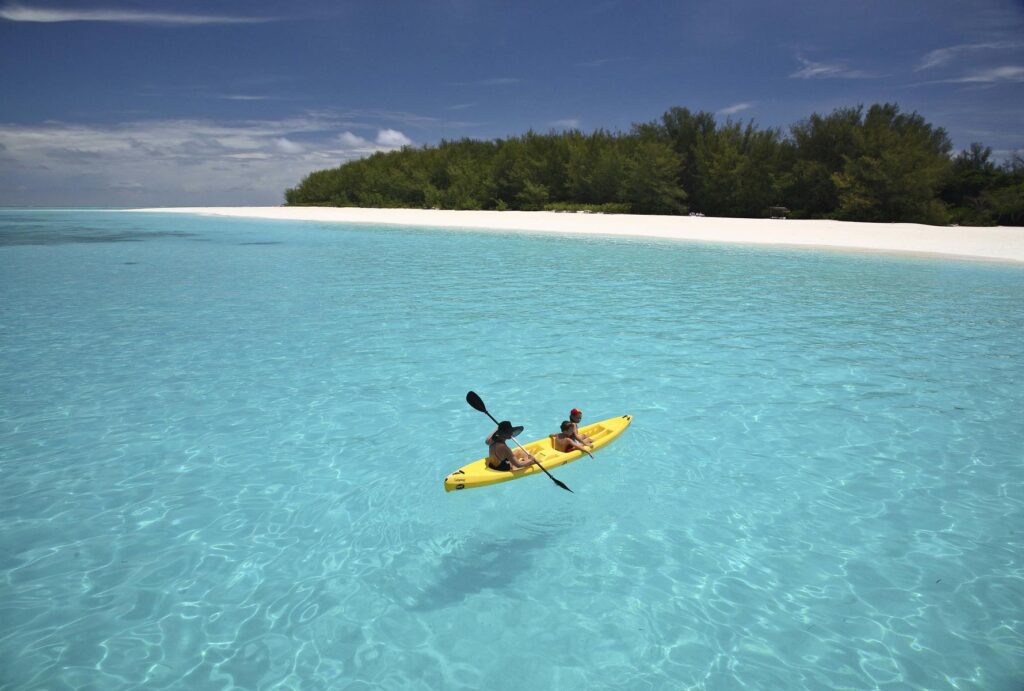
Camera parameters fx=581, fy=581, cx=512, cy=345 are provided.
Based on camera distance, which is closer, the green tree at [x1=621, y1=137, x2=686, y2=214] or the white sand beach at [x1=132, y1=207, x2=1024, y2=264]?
the white sand beach at [x1=132, y1=207, x2=1024, y2=264]

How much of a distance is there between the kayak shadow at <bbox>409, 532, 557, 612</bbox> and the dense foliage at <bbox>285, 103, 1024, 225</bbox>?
42.7 meters

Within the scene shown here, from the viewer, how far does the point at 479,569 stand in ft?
17.6

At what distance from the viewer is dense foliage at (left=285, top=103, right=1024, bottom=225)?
3831 centimetres

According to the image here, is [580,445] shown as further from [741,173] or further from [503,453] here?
[741,173]

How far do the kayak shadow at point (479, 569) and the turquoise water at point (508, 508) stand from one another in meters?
0.03

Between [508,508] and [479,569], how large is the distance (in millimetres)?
1130

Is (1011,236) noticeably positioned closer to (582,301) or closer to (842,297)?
(842,297)

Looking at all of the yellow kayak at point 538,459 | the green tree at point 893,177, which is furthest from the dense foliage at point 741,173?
the yellow kayak at point 538,459

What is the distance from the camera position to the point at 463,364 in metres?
11.1

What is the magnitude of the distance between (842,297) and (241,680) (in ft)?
60.9

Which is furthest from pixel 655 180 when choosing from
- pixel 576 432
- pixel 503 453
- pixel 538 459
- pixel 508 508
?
pixel 508 508

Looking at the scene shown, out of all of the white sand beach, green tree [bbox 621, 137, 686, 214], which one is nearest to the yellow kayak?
the white sand beach

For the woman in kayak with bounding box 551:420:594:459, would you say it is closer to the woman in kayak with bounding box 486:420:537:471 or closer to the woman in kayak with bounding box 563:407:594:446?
the woman in kayak with bounding box 563:407:594:446

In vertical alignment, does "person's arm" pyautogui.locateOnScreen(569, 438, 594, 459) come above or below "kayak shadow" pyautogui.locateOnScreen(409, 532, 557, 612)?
above
